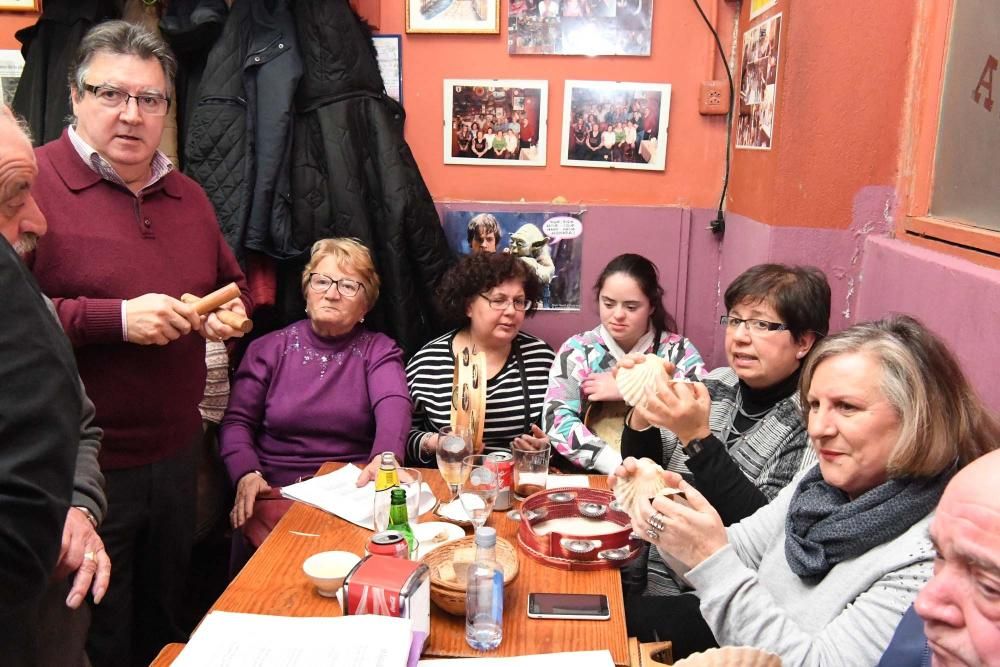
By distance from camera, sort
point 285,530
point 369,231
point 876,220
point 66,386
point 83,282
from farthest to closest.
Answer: point 369,231 → point 876,220 → point 83,282 → point 285,530 → point 66,386

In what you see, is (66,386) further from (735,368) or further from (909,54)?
(909,54)

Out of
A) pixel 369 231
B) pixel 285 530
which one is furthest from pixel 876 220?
pixel 285 530

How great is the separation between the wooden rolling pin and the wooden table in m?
0.56

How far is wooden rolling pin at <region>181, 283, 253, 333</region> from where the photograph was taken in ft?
6.53

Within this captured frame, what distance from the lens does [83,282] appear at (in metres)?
1.95

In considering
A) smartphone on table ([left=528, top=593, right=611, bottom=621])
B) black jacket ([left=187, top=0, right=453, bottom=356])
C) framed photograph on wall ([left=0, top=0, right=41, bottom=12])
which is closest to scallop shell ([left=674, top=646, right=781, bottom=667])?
smartphone on table ([left=528, top=593, right=611, bottom=621])

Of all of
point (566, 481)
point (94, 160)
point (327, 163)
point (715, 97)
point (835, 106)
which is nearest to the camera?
point (94, 160)

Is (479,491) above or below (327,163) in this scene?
below

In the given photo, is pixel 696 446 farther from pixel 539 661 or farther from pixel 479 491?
pixel 539 661

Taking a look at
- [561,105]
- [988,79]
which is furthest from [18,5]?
[988,79]

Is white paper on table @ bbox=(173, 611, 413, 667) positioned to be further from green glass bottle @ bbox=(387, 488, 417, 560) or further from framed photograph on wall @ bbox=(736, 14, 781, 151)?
framed photograph on wall @ bbox=(736, 14, 781, 151)

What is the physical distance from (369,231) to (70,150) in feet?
3.57

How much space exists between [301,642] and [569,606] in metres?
0.49

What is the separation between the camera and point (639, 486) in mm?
1663
